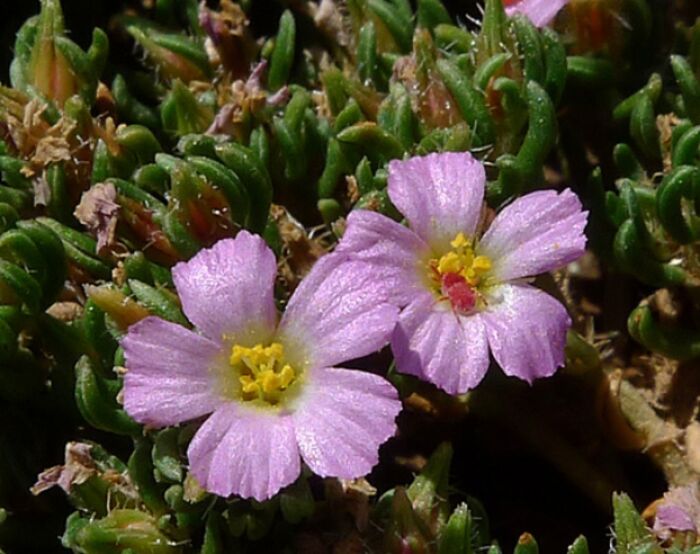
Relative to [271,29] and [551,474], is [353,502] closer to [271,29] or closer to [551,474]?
[551,474]

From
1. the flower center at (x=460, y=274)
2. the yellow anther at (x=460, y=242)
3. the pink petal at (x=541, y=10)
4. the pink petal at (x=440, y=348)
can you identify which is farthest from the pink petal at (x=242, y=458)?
the pink petal at (x=541, y=10)

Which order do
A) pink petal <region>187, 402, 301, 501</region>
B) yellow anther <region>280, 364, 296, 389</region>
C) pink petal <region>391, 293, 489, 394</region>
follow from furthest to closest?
yellow anther <region>280, 364, 296, 389</region> → pink petal <region>391, 293, 489, 394</region> → pink petal <region>187, 402, 301, 501</region>

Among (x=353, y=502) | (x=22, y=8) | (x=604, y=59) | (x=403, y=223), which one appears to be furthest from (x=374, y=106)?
(x=22, y=8)

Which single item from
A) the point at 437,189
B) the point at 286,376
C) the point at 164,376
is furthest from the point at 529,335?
the point at 164,376

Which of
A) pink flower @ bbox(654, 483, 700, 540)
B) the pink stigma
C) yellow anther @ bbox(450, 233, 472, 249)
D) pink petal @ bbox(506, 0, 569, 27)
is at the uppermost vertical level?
pink petal @ bbox(506, 0, 569, 27)

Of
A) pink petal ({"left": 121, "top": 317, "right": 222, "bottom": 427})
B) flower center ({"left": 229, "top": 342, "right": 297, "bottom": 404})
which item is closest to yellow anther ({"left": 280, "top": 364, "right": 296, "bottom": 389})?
flower center ({"left": 229, "top": 342, "right": 297, "bottom": 404})

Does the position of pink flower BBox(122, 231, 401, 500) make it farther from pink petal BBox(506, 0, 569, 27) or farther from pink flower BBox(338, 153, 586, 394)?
pink petal BBox(506, 0, 569, 27)
